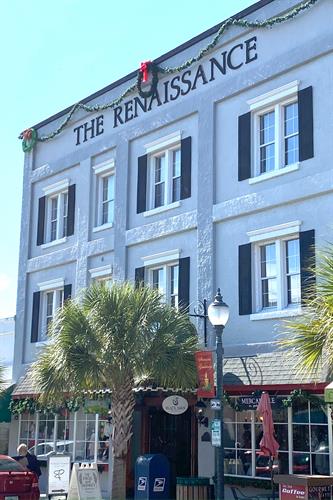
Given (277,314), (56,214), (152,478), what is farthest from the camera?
(56,214)

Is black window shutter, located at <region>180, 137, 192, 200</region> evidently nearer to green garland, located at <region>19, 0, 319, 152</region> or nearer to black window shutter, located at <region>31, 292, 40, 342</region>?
green garland, located at <region>19, 0, 319, 152</region>

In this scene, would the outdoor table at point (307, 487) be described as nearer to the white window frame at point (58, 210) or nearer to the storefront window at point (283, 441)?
the storefront window at point (283, 441)

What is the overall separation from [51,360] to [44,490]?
699cm

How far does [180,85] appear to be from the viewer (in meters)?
21.0

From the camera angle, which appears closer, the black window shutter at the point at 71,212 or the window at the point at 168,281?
the window at the point at 168,281

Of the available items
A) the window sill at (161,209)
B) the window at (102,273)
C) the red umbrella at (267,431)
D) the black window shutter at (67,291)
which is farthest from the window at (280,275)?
the black window shutter at (67,291)

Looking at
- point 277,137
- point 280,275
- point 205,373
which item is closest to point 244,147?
point 277,137

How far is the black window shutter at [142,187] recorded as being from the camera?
2153 centimetres

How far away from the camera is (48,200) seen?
25.8m

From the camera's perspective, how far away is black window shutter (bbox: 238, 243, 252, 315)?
17.8 m

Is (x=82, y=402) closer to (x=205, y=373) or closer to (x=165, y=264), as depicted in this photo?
(x=205, y=373)

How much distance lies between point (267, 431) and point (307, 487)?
2.42m

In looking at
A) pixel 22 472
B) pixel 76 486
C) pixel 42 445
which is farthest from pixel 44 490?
pixel 22 472

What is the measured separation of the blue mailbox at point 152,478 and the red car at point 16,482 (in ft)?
8.17
